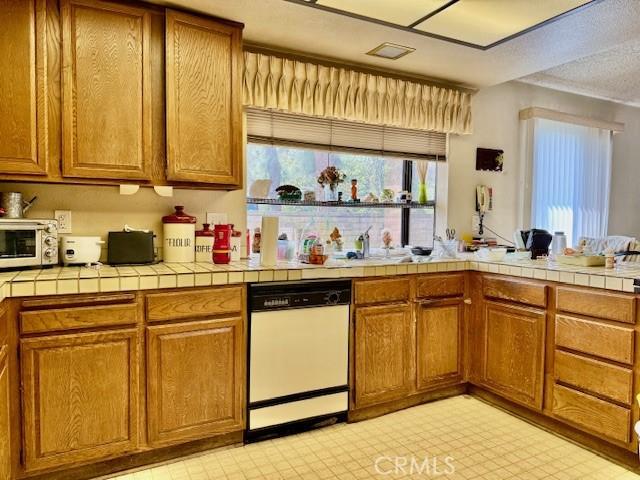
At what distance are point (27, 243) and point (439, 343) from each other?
244 centimetres

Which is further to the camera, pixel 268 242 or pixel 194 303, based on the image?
pixel 268 242

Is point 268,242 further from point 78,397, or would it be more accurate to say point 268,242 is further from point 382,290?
point 78,397

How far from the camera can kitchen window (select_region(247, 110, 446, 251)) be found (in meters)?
3.06

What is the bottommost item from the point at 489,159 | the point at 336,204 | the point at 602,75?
the point at 336,204

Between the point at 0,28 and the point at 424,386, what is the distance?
302 cm

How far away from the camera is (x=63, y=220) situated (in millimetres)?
2465

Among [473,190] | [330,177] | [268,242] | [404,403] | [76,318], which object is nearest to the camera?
[76,318]

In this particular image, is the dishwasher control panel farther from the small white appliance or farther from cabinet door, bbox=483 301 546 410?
cabinet door, bbox=483 301 546 410

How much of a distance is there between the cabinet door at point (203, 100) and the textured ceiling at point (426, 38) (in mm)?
134

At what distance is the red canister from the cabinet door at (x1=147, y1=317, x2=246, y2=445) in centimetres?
48

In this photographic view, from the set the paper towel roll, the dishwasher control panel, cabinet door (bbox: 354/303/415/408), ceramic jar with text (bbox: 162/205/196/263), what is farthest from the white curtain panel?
ceramic jar with text (bbox: 162/205/196/263)

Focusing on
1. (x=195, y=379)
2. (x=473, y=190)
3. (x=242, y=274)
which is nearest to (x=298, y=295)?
(x=242, y=274)

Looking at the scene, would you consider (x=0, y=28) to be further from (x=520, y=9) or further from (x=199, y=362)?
(x=520, y=9)

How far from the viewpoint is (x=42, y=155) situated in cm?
213
